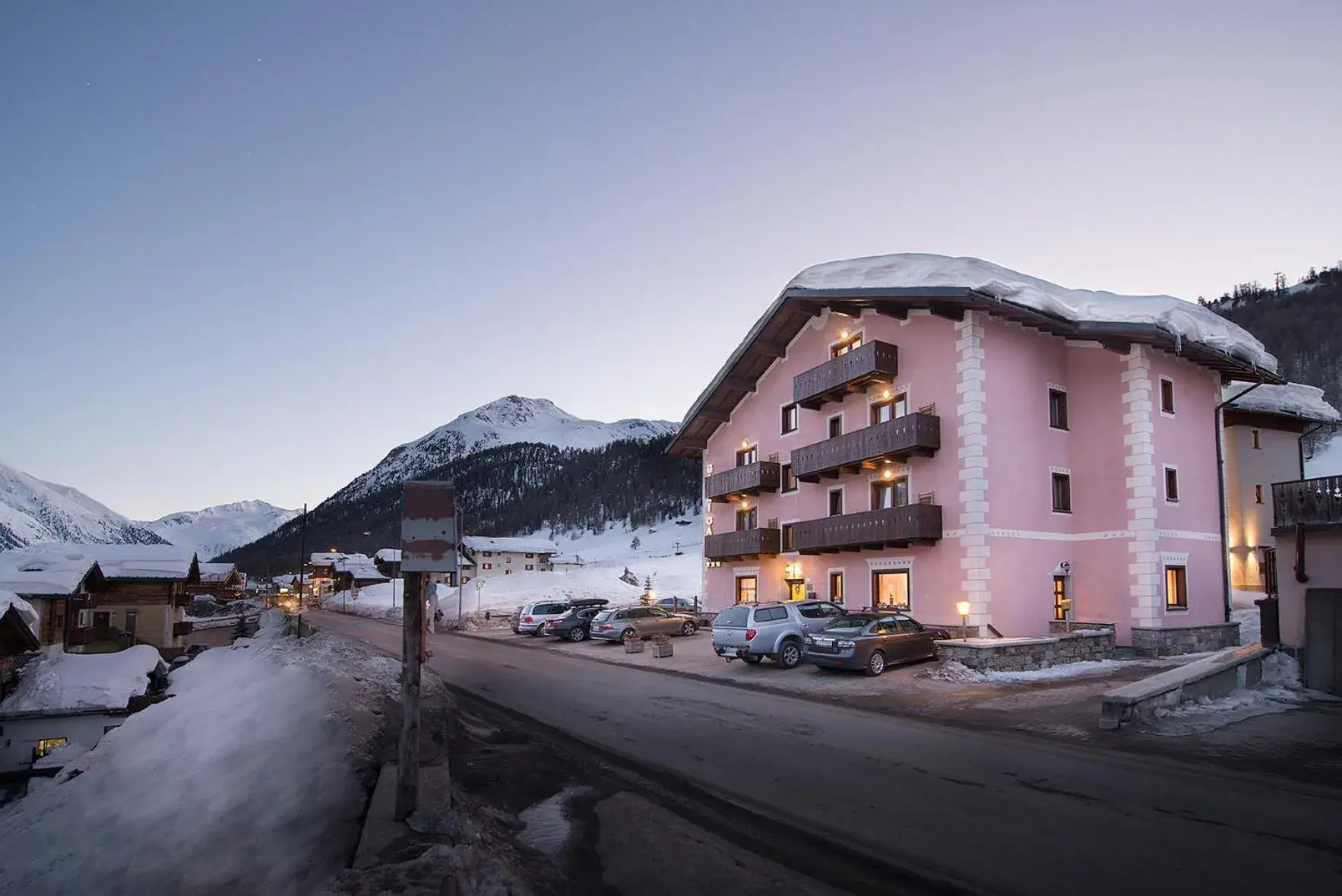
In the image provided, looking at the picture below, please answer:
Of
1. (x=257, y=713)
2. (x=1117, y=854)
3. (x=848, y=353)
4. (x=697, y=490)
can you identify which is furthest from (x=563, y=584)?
(x=697, y=490)

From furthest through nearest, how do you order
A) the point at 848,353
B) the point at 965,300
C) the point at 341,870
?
the point at 848,353 → the point at 965,300 → the point at 341,870

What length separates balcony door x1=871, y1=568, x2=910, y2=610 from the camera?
91.3 ft

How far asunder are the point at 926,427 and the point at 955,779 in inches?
701

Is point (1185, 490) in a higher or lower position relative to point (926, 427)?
lower

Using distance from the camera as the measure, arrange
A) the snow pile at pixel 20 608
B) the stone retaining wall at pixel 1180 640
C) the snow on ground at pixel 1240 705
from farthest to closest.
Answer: the snow pile at pixel 20 608, the stone retaining wall at pixel 1180 640, the snow on ground at pixel 1240 705

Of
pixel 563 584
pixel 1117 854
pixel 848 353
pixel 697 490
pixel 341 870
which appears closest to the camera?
pixel 341 870

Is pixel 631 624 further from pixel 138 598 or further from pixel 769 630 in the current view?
pixel 138 598

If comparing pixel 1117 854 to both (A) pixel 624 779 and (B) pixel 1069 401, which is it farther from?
(B) pixel 1069 401

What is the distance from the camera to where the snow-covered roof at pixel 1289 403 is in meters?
32.5

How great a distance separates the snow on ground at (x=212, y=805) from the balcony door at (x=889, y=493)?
18584mm

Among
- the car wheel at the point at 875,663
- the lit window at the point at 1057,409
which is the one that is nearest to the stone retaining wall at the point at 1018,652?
the car wheel at the point at 875,663

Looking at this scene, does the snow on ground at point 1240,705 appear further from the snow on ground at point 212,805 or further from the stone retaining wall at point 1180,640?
the snow on ground at point 212,805

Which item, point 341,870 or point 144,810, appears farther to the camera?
point 144,810

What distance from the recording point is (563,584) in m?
63.5
